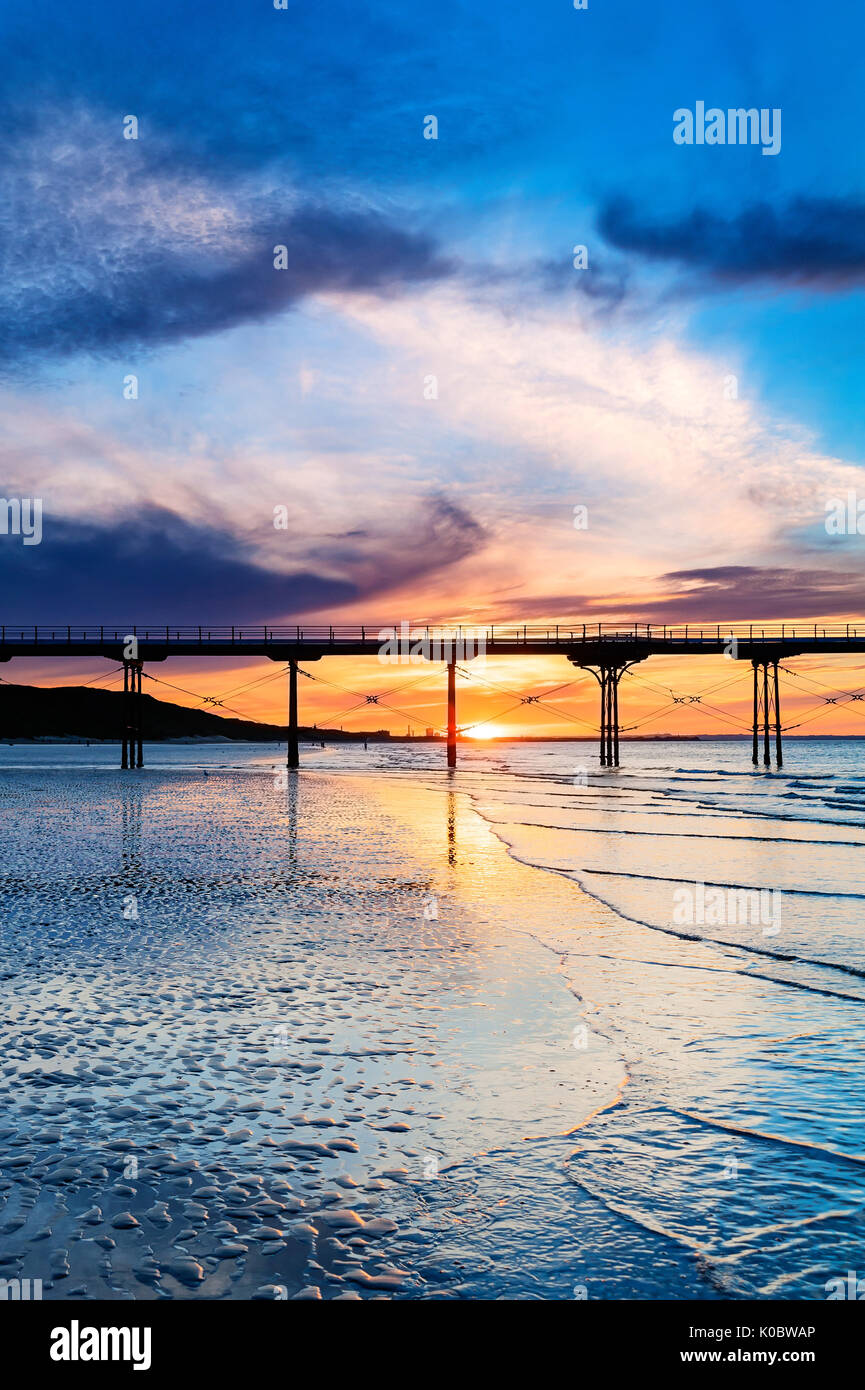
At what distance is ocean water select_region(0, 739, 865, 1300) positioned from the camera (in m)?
3.77

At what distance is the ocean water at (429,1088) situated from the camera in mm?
3766

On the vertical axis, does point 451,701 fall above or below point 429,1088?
above

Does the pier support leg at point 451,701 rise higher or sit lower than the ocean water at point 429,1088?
higher

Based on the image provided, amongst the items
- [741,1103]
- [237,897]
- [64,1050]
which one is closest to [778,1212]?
[741,1103]

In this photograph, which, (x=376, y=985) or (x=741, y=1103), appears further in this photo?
(x=376, y=985)

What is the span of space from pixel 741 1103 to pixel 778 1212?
1267 millimetres

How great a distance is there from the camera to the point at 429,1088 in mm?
5543

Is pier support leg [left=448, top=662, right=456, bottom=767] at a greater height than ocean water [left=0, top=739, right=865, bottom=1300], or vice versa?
pier support leg [left=448, top=662, right=456, bottom=767]

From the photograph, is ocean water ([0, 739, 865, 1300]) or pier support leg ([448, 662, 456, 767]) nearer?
ocean water ([0, 739, 865, 1300])

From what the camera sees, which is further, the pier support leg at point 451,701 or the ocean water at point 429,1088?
the pier support leg at point 451,701

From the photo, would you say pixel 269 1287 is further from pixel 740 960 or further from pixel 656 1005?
pixel 740 960

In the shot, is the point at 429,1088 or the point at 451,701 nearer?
→ the point at 429,1088

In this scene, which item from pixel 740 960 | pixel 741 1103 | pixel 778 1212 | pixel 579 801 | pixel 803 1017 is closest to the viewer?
pixel 778 1212
